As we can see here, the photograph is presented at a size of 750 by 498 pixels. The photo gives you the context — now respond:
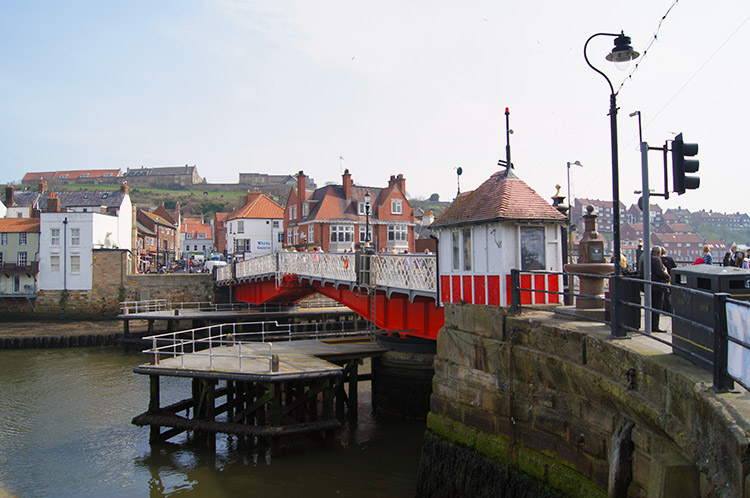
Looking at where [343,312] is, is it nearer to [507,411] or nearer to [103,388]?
[103,388]

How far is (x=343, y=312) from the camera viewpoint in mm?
35406

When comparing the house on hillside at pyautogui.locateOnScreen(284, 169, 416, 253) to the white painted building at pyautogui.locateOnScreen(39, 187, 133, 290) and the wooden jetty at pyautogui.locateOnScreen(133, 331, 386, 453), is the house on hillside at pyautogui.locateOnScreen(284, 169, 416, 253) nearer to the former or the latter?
the white painted building at pyautogui.locateOnScreen(39, 187, 133, 290)

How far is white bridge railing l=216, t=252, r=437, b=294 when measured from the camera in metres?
15.7

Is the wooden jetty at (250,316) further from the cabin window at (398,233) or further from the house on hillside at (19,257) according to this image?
the cabin window at (398,233)

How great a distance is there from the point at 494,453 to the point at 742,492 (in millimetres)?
6625

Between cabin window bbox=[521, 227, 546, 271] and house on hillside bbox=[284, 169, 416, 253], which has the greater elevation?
house on hillside bbox=[284, 169, 416, 253]

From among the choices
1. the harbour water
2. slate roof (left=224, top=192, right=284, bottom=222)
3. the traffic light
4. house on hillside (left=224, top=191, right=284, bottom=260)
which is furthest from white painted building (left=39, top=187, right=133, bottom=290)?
the traffic light

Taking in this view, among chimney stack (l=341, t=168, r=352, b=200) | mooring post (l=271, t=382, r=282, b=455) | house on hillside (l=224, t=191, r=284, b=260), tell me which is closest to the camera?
mooring post (l=271, t=382, r=282, b=455)

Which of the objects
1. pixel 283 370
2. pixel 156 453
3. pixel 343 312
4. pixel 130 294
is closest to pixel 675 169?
pixel 283 370

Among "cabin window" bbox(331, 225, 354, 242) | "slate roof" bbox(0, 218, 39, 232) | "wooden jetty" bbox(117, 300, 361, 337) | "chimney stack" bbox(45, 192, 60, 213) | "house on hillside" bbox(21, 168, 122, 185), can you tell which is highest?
"house on hillside" bbox(21, 168, 122, 185)

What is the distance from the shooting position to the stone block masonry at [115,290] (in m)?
44.8

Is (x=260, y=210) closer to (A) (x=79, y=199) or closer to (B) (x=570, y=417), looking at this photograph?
(A) (x=79, y=199)

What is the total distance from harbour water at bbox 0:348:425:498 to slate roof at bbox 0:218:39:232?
28.7 meters

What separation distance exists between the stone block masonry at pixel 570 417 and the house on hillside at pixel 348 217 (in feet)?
130
